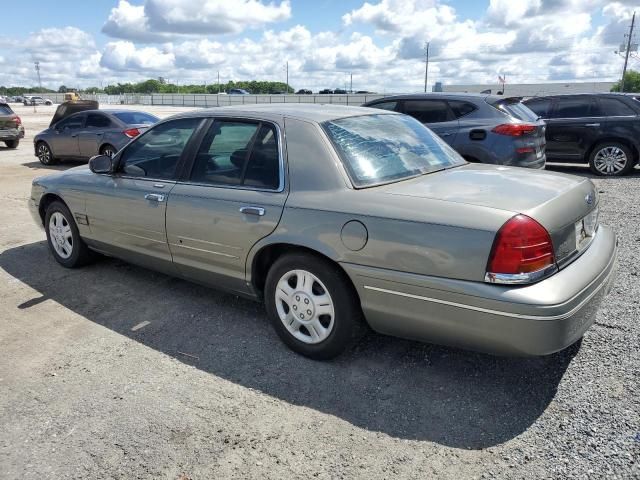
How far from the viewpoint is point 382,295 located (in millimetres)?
2984

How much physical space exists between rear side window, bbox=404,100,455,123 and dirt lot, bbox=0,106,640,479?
14.7ft

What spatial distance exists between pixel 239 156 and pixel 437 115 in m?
5.19

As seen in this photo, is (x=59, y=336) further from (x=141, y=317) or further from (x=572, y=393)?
(x=572, y=393)

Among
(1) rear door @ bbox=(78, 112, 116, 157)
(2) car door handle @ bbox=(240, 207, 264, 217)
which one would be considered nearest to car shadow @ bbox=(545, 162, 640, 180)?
(2) car door handle @ bbox=(240, 207, 264, 217)

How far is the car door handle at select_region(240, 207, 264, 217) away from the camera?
11.3ft

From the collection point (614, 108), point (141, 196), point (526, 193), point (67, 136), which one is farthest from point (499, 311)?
point (67, 136)

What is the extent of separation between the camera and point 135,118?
12.5m

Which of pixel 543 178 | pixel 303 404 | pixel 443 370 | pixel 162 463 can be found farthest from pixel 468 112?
pixel 162 463

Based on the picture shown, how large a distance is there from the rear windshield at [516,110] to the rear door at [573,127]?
2.86 metres

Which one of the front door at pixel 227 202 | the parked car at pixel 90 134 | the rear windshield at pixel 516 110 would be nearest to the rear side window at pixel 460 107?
the rear windshield at pixel 516 110

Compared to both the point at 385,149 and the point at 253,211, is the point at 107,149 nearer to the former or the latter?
the point at 253,211

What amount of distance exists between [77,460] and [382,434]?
1.50 meters

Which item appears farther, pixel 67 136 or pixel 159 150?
pixel 67 136

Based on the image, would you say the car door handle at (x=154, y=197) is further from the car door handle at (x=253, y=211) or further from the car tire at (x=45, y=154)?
the car tire at (x=45, y=154)
